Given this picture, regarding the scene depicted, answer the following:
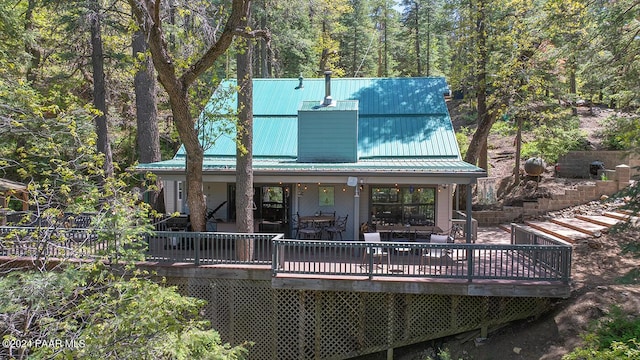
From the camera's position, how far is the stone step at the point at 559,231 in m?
12.3

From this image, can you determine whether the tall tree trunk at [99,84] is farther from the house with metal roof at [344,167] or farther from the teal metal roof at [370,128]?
the house with metal roof at [344,167]

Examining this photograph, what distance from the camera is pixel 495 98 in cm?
1686

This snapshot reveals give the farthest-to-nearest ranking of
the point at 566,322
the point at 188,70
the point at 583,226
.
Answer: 1. the point at 583,226
2. the point at 188,70
3. the point at 566,322

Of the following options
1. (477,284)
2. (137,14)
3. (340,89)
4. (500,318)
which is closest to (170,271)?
(137,14)

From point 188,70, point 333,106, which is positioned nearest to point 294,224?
point 333,106

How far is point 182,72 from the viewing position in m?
12.5

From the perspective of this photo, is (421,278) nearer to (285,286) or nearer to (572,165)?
(285,286)

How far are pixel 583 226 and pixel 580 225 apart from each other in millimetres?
215

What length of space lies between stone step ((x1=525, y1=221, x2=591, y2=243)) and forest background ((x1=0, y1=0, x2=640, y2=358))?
3380 millimetres

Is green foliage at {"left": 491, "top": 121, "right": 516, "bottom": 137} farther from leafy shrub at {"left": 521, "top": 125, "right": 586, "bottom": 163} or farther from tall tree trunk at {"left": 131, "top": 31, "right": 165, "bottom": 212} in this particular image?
tall tree trunk at {"left": 131, "top": 31, "right": 165, "bottom": 212}

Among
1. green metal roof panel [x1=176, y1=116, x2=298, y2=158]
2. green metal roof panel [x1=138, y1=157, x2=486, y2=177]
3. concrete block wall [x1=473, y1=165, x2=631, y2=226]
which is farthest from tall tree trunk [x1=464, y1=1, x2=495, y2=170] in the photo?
green metal roof panel [x1=176, y1=116, x2=298, y2=158]

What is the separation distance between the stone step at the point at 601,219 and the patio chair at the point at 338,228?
27.7 feet

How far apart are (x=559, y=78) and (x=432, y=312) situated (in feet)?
46.6

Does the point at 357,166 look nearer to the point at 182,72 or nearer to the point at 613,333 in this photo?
the point at 182,72
